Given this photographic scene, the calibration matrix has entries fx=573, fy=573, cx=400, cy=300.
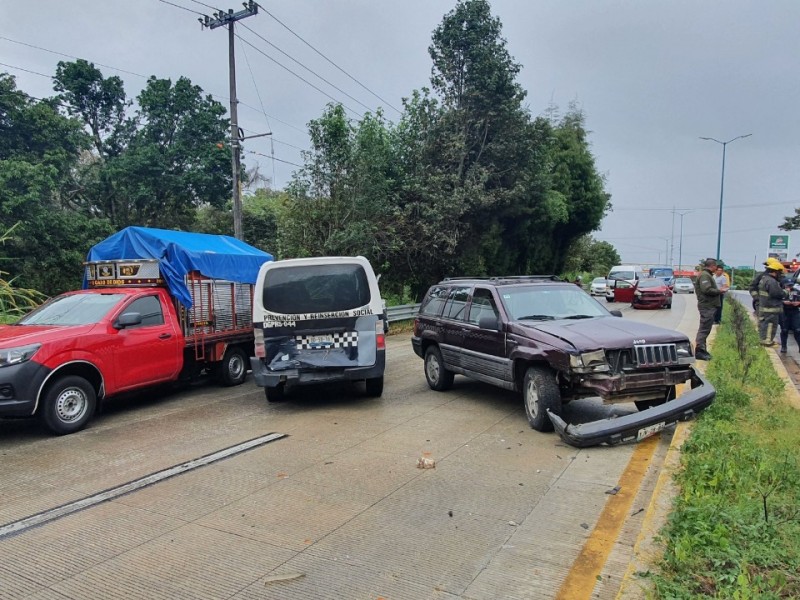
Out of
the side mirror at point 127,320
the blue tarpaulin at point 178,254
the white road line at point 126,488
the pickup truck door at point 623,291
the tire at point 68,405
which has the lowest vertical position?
the white road line at point 126,488

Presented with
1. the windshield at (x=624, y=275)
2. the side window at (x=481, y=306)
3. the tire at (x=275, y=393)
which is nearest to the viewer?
the side window at (x=481, y=306)

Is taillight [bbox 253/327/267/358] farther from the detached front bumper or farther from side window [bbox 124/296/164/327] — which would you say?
the detached front bumper

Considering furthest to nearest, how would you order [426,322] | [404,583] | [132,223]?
1. [132,223]
2. [426,322]
3. [404,583]

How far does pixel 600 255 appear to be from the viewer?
3162 inches

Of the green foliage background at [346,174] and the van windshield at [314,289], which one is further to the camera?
A: the green foliage background at [346,174]

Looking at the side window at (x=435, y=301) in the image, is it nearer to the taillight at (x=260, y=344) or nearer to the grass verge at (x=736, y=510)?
the taillight at (x=260, y=344)

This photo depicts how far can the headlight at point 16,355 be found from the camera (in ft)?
20.5

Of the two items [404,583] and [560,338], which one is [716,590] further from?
[560,338]

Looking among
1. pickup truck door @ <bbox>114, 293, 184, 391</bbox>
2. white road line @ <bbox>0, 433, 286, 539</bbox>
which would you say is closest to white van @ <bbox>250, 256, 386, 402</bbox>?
pickup truck door @ <bbox>114, 293, 184, 391</bbox>

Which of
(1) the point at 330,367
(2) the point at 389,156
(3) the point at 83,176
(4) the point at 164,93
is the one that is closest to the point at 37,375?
(1) the point at 330,367

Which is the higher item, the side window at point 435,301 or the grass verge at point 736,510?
the side window at point 435,301

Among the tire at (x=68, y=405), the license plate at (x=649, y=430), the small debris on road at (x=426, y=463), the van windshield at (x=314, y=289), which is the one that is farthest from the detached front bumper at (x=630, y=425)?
the tire at (x=68, y=405)

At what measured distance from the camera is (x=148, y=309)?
8.26 m

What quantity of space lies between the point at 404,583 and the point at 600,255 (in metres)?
82.3
